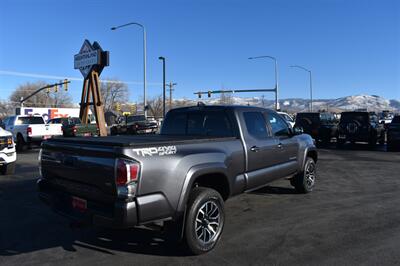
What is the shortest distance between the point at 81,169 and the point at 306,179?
16.6ft

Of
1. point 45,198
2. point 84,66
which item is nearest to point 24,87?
point 84,66

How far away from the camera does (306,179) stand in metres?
8.03

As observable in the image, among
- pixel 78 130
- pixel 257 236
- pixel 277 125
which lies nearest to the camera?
pixel 257 236

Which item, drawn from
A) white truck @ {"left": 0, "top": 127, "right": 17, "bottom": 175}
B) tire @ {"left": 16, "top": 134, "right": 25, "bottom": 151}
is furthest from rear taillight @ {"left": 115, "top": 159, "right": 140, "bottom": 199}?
tire @ {"left": 16, "top": 134, "right": 25, "bottom": 151}

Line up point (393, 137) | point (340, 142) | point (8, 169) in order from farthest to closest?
point (340, 142), point (393, 137), point (8, 169)

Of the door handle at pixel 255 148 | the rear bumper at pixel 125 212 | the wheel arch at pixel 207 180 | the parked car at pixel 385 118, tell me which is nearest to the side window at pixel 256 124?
the door handle at pixel 255 148

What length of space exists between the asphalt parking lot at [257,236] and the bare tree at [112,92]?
316ft

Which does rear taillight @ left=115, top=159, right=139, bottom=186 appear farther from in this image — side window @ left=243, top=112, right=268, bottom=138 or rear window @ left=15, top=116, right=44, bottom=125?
rear window @ left=15, top=116, right=44, bottom=125

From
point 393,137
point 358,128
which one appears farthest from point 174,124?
point 358,128

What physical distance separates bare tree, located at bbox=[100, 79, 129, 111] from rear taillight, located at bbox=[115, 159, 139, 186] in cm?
9949

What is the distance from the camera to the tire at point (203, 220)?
4.57 meters

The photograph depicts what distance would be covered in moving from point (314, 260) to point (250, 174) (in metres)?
1.69

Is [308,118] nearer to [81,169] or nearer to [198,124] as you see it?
[198,124]

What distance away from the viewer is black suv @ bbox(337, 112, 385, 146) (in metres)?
19.7
